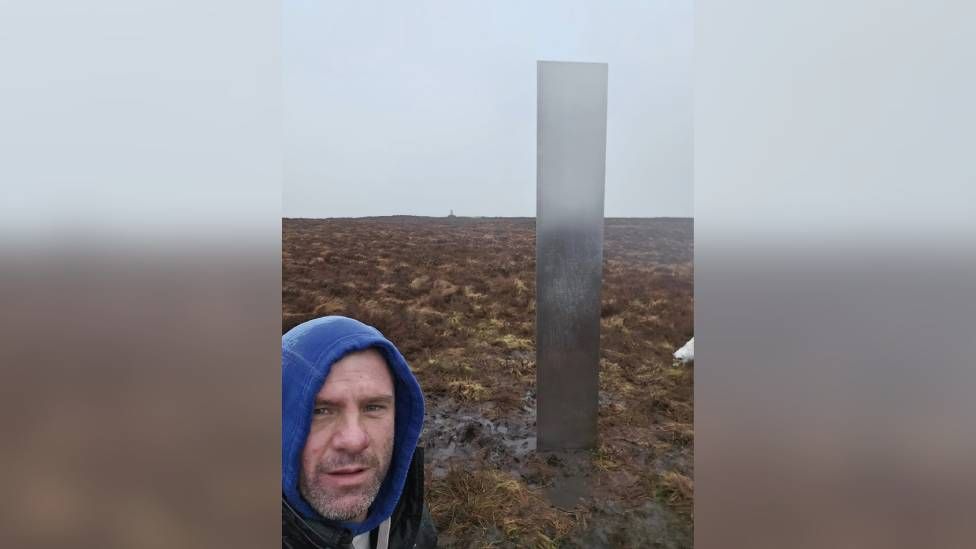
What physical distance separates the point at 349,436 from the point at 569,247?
0.89 meters

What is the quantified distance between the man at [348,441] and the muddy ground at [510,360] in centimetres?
10

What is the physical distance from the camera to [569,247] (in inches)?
62.1

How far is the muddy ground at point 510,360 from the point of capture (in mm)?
1312

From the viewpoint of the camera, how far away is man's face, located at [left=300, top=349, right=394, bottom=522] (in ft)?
3.74

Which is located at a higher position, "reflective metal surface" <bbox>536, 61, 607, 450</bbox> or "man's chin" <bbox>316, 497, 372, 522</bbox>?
"reflective metal surface" <bbox>536, 61, 607, 450</bbox>

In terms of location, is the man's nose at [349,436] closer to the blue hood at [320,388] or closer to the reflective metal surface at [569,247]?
the blue hood at [320,388]

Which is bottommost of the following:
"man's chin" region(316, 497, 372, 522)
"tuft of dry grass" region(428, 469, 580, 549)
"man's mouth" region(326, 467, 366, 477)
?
"tuft of dry grass" region(428, 469, 580, 549)

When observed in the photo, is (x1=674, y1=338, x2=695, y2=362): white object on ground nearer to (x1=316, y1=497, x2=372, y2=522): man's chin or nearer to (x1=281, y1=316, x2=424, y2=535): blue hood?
(x1=281, y1=316, x2=424, y2=535): blue hood

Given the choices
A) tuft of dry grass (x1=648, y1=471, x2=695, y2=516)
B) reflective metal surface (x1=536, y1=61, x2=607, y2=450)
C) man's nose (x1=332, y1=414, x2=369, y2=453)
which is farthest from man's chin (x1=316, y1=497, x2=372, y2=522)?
tuft of dry grass (x1=648, y1=471, x2=695, y2=516)

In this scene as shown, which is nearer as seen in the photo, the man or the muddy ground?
the man

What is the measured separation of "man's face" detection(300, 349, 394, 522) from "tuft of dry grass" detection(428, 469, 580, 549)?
23 centimetres
